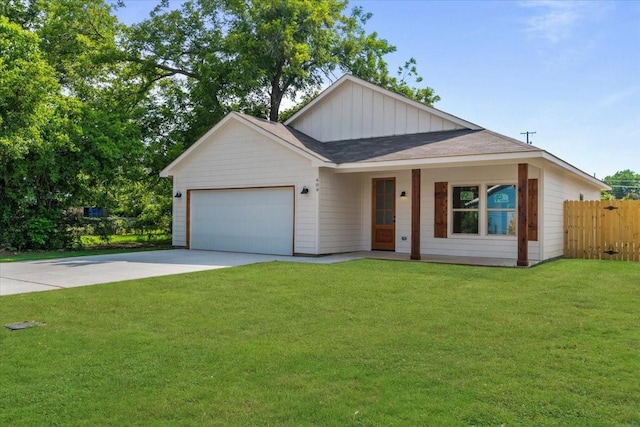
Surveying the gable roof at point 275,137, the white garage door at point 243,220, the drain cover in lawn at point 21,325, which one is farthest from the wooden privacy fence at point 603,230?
the drain cover in lawn at point 21,325

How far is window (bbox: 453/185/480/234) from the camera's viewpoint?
1252 cm

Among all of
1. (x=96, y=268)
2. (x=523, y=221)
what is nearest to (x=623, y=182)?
(x=523, y=221)

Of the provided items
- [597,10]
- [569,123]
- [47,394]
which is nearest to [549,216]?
[597,10]

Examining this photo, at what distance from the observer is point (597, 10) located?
11672 millimetres

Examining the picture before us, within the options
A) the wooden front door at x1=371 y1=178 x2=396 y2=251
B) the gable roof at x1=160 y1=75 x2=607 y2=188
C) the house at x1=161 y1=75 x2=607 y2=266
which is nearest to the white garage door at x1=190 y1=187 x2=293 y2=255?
the house at x1=161 y1=75 x2=607 y2=266

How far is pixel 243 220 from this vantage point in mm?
Answer: 14258

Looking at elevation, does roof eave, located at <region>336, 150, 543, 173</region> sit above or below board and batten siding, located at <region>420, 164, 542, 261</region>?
above

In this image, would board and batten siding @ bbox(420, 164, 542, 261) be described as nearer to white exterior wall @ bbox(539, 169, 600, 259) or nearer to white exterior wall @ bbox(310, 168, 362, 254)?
white exterior wall @ bbox(539, 169, 600, 259)

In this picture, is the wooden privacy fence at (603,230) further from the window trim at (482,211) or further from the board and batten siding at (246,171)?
the board and batten siding at (246,171)

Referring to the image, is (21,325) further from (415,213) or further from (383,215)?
(383,215)

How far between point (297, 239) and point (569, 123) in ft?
78.6

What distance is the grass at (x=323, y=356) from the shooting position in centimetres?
296

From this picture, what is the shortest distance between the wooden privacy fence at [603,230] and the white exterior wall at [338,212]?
6.01 m

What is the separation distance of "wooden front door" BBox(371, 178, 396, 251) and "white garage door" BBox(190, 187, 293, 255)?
2645mm
